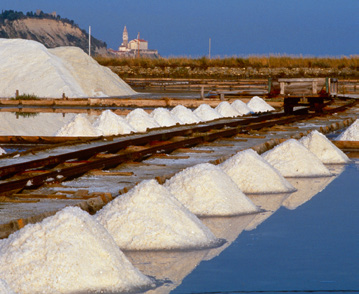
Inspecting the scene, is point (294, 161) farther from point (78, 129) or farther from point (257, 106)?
point (257, 106)

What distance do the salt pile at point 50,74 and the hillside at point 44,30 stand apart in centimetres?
11053

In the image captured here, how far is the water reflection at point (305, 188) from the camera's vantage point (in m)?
9.05

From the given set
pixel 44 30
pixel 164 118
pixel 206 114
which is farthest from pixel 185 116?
pixel 44 30

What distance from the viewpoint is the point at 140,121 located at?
18953mm

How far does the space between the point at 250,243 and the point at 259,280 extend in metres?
1.31

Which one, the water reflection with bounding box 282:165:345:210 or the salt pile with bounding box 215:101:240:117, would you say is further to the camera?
the salt pile with bounding box 215:101:240:117

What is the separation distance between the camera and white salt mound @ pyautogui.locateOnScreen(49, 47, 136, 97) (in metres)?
41.1

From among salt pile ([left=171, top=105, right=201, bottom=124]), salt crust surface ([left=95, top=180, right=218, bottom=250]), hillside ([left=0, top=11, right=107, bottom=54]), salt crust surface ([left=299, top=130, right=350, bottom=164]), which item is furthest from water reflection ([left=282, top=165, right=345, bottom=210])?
hillside ([left=0, top=11, right=107, bottom=54])

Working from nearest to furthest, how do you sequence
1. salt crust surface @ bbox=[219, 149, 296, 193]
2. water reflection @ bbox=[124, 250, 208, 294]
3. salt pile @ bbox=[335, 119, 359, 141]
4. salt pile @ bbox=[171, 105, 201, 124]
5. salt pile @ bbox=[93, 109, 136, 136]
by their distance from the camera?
water reflection @ bbox=[124, 250, 208, 294]
salt crust surface @ bbox=[219, 149, 296, 193]
salt pile @ bbox=[335, 119, 359, 141]
salt pile @ bbox=[93, 109, 136, 136]
salt pile @ bbox=[171, 105, 201, 124]

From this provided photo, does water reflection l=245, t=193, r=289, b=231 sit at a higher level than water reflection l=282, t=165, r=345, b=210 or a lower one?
higher

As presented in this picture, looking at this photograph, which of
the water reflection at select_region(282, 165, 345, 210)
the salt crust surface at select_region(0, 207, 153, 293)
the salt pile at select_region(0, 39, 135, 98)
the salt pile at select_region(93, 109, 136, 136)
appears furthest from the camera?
the salt pile at select_region(0, 39, 135, 98)

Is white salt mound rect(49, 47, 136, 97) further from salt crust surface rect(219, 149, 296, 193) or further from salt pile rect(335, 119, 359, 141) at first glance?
salt crust surface rect(219, 149, 296, 193)

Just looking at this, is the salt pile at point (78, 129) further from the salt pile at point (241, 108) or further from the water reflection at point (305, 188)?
the salt pile at point (241, 108)

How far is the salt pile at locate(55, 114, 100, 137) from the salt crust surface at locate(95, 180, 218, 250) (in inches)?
402
